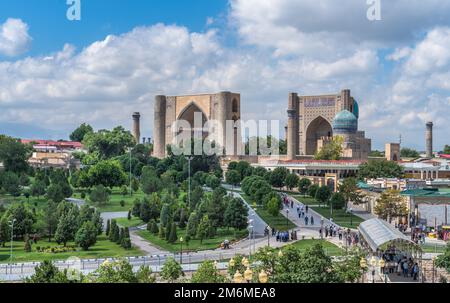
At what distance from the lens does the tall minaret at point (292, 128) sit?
73.6m

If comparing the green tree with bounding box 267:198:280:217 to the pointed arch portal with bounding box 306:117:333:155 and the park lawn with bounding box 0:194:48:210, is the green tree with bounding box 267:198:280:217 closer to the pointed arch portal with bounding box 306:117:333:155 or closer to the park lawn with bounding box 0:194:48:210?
the park lawn with bounding box 0:194:48:210

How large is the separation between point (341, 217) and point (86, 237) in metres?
15.8

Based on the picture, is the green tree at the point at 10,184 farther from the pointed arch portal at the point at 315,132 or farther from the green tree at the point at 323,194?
the pointed arch portal at the point at 315,132

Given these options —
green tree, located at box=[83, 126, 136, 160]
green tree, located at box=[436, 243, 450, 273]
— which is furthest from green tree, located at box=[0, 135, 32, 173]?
green tree, located at box=[436, 243, 450, 273]

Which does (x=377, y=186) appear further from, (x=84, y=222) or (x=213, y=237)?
(x=84, y=222)

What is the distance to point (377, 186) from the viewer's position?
145 feet

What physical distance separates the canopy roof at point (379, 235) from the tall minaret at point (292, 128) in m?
49.6

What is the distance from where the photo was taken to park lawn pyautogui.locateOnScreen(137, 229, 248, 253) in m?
26.6

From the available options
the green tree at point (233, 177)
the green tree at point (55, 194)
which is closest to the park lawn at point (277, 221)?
the green tree at point (55, 194)

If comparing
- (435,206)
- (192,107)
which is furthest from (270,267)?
(192,107)

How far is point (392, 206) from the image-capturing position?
33.3 meters

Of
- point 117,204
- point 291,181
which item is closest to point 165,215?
point 117,204

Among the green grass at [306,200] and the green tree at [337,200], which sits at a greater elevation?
the green tree at [337,200]
